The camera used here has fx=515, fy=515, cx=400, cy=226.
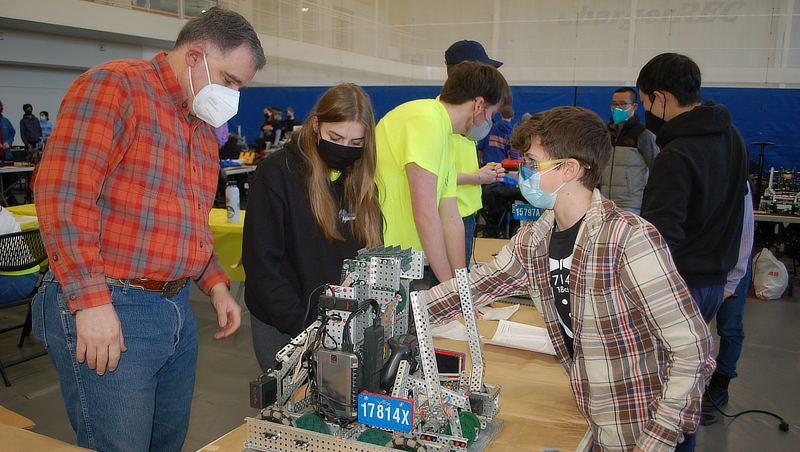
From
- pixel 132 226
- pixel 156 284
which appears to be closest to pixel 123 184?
pixel 132 226

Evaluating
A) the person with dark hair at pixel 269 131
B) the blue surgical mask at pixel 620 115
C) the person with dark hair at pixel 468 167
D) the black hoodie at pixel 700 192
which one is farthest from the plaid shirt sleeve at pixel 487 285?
the person with dark hair at pixel 269 131

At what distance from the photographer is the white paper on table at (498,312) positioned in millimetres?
2480

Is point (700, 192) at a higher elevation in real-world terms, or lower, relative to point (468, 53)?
lower

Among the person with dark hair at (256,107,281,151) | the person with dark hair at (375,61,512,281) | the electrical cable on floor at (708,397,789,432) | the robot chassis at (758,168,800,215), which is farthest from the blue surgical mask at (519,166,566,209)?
the person with dark hair at (256,107,281,151)

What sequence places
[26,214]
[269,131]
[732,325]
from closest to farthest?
[732,325] < [26,214] < [269,131]

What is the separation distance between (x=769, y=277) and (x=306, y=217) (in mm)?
5098

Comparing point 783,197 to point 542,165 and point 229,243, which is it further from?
point 229,243

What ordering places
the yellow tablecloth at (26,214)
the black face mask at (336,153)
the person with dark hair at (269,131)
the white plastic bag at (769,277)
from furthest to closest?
1. the person with dark hair at (269,131)
2. the white plastic bag at (769,277)
3. the yellow tablecloth at (26,214)
4. the black face mask at (336,153)

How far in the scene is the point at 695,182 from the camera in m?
1.96

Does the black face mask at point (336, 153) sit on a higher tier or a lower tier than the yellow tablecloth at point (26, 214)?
higher

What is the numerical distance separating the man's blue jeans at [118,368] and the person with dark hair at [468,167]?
5.50ft

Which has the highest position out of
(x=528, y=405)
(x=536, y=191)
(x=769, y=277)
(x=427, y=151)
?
(x=427, y=151)

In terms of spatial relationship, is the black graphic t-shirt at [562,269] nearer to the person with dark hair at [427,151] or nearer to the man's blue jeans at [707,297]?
the person with dark hair at [427,151]

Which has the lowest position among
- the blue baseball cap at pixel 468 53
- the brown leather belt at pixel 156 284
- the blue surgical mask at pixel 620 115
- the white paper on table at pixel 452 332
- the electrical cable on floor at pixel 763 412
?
the electrical cable on floor at pixel 763 412
